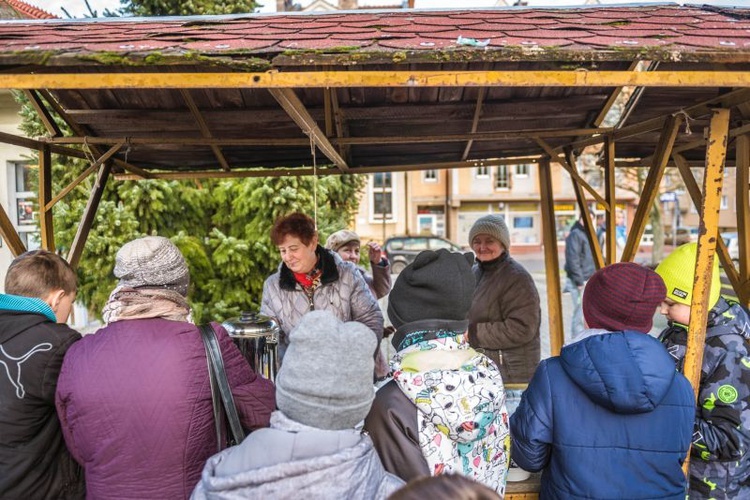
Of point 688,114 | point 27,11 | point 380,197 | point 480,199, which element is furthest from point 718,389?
point 480,199

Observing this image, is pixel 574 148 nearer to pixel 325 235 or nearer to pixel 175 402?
pixel 175 402

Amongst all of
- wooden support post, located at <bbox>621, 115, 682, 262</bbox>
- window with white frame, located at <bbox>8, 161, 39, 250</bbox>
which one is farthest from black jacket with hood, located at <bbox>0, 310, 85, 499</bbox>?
window with white frame, located at <bbox>8, 161, 39, 250</bbox>

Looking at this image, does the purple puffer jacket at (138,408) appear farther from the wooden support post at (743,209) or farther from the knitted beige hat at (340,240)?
the wooden support post at (743,209)

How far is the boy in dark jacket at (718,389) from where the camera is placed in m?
1.76

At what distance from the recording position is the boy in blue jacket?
1527mm

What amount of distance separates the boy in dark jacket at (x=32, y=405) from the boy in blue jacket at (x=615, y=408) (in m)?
1.49

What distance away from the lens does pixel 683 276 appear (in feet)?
6.82

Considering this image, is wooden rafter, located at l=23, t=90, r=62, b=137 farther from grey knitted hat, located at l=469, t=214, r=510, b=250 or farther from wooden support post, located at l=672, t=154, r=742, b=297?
wooden support post, located at l=672, t=154, r=742, b=297

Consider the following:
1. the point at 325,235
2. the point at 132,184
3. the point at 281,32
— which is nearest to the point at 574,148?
the point at 281,32

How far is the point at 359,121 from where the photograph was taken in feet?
11.5

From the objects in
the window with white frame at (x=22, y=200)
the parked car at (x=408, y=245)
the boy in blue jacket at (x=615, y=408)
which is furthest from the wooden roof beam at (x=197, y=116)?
the parked car at (x=408, y=245)

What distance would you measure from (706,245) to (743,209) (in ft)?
6.02

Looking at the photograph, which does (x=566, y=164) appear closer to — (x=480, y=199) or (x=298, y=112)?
(x=298, y=112)

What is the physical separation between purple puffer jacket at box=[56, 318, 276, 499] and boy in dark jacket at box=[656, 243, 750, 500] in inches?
67.5
